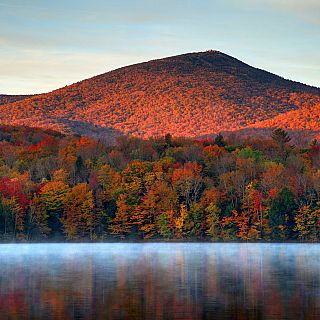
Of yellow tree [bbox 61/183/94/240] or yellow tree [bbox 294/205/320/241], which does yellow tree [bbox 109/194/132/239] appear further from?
yellow tree [bbox 294/205/320/241]

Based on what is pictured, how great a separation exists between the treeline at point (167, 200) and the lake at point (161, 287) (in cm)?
3331

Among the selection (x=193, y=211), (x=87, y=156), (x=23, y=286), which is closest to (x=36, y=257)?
(x=23, y=286)

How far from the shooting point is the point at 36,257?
77.2 meters

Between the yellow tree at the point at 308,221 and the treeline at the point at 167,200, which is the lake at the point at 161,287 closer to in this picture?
the yellow tree at the point at 308,221

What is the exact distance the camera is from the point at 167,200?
112312mm

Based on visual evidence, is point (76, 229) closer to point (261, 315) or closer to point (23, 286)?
point (23, 286)

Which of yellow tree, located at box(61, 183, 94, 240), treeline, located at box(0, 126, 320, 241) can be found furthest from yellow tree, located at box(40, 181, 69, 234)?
yellow tree, located at box(61, 183, 94, 240)

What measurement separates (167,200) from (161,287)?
213 feet

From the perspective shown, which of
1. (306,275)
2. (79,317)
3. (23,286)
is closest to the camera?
(79,317)

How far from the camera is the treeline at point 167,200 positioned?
10706cm

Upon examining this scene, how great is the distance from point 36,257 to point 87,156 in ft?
197

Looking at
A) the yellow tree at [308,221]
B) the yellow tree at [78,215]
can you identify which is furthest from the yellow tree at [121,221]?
the yellow tree at [308,221]

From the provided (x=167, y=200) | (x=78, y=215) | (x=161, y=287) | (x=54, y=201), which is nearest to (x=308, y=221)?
(x=167, y=200)

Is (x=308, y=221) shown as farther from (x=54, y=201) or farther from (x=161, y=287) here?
(x=161, y=287)
